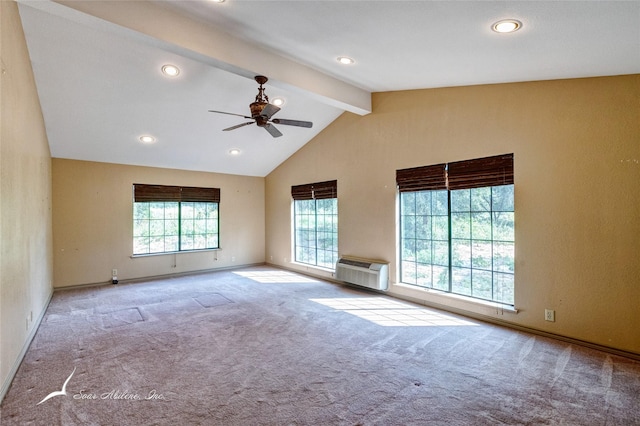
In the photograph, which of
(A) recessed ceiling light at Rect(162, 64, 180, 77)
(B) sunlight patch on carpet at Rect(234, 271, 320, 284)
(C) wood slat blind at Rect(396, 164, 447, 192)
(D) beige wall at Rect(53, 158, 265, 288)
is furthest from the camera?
(B) sunlight patch on carpet at Rect(234, 271, 320, 284)

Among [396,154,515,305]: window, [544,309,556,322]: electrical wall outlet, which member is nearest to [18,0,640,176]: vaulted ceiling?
[396,154,515,305]: window

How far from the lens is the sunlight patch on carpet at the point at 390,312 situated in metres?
4.03

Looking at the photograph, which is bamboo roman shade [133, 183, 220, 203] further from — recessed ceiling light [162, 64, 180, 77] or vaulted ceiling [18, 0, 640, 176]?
recessed ceiling light [162, 64, 180, 77]

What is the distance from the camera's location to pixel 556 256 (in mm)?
3479

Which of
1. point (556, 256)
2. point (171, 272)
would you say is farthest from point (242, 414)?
point (171, 272)

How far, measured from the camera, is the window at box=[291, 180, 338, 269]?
6465 mm

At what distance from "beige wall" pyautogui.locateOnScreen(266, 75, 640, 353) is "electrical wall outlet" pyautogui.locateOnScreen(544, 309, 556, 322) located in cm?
4

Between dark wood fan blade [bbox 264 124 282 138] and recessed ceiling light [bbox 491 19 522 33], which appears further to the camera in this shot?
dark wood fan blade [bbox 264 124 282 138]

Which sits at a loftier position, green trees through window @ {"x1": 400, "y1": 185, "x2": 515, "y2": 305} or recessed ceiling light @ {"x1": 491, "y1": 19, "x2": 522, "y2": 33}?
recessed ceiling light @ {"x1": 491, "y1": 19, "x2": 522, "y2": 33}

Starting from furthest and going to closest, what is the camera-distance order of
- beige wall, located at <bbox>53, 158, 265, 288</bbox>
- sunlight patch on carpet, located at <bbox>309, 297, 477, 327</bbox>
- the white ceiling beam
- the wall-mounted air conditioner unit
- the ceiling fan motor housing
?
beige wall, located at <bbox>53, 158, 265, 288</bbox> < the wall-mounted air conditioner unit < sunlight patch on carpet, located at <bbox>309, 297, 477, 327</bbox> < the ceiling fan motor housing < the white ceiling beam

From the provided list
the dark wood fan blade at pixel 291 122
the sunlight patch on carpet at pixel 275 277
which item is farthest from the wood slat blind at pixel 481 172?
the sunlight patch on carpet at pixel 275 277

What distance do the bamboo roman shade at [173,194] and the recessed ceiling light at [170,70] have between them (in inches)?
131

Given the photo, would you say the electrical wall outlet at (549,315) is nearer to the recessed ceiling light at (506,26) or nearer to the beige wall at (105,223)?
the recessed ceiling light at (506,26)

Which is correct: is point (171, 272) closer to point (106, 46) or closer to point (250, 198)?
point (250, 198)
